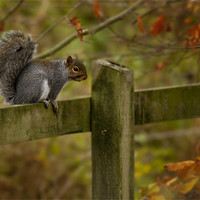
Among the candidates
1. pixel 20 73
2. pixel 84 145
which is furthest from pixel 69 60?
pixel 84 145

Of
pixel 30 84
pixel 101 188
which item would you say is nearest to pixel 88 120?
pixel 101 188

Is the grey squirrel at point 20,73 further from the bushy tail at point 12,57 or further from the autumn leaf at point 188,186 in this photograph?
the autumn leaf at point 188,186

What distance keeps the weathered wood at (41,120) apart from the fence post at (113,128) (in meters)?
0.05

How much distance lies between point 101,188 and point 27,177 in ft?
5.66

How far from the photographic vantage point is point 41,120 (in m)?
1.35

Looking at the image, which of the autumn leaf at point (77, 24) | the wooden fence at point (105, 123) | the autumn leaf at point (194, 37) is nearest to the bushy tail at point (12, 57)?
the autumn leaf at point (77, 24)

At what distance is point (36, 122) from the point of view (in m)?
1.34

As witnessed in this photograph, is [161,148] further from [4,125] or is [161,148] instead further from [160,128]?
[4,125]

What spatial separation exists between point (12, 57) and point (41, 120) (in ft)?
1.50

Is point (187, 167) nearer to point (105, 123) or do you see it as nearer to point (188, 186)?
point (188, 186)

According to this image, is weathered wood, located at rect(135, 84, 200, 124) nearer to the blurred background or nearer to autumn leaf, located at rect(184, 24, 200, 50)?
autumn leaf, located at rect(184, 24, 200, 50)

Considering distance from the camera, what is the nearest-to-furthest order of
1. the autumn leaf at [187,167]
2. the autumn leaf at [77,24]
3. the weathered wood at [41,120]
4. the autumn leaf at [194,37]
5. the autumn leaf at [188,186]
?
the weathered wood at [41,120]
the autumn leaf at [187,167]
the autumn leaf at [188,186]
the autumn leaf at [77,24]
the autumn leaf at [194,37]

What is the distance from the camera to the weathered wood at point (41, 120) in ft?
4.16

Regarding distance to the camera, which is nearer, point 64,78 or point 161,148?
point 64,78
